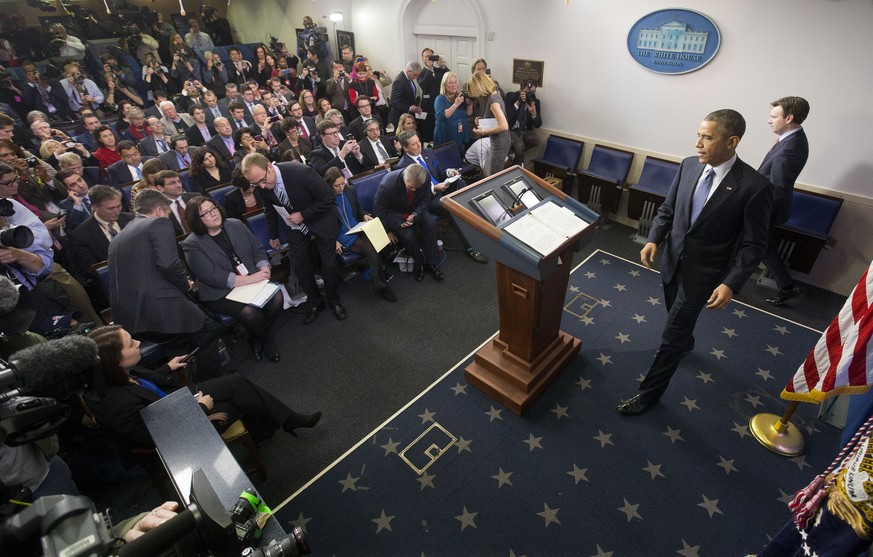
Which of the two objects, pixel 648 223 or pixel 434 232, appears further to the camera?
pixel 648 223

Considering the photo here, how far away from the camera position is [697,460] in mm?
2811

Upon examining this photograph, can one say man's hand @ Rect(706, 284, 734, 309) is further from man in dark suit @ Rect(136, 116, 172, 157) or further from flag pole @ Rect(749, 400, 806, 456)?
man in dark suit @ Rect(136, 116, 172, 157)

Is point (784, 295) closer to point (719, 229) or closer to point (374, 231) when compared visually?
point (719, 229)

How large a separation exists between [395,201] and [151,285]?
237 cm

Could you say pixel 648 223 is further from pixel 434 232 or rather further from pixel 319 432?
pixel 319 432

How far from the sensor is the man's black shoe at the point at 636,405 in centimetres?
309

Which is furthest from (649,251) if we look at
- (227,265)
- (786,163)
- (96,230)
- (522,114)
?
(96,230)

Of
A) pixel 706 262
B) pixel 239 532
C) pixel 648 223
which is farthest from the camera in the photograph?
pixel 648 223

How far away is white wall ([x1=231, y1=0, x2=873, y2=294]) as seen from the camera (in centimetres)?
395

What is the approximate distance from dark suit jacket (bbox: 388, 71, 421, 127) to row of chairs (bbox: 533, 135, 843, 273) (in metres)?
2.41

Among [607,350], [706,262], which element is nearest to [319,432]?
[607,350]

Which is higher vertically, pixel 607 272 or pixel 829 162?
pixel 829 162

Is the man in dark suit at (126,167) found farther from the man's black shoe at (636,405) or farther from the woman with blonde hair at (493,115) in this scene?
the man's black shoe at (636,405)

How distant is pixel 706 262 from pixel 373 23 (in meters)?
9.18
